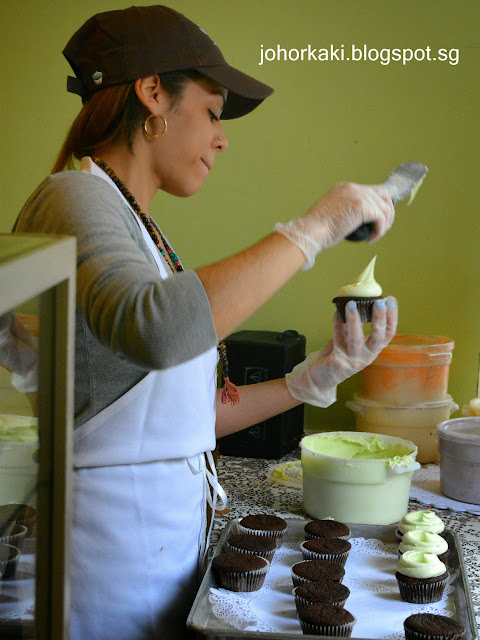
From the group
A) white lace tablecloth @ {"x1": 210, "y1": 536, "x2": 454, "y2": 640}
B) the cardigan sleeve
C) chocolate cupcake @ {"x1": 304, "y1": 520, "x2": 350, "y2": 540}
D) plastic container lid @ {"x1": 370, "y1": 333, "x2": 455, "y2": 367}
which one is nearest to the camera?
the cardigan sleeve

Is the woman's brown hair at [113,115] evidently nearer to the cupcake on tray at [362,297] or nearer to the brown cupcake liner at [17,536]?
the cupcake on tray at [362,297]

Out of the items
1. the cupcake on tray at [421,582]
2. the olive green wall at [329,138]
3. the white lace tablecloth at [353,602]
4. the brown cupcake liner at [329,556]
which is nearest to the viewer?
the white lace tablecloth at [353,602]

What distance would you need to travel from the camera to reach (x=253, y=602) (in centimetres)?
148

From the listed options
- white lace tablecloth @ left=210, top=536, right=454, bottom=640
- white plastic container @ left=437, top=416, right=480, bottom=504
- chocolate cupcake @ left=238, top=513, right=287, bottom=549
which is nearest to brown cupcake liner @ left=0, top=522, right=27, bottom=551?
white lace tablecloth @ left=210, top=536, right=454, bottom=640

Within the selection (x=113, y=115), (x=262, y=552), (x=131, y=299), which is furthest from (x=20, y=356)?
(x=262, y=552)

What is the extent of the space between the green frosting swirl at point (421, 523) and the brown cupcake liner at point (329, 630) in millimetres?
402

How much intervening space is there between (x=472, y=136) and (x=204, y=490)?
1.82 meters

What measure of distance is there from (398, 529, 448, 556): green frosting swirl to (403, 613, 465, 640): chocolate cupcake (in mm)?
265

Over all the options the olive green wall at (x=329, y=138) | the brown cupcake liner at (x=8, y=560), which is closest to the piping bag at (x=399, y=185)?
the brown cupcake liner at (x=8, y=560)

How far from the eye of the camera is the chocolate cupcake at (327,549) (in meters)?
1.63

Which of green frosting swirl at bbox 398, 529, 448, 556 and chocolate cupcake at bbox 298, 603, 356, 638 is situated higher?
green frosting swirl at bbox 398, 529, 448, 556

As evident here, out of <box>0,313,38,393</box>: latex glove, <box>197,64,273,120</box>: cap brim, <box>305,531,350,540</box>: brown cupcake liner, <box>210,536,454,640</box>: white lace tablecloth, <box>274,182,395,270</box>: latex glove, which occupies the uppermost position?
<box>197,64,273,120</box>: cap brim

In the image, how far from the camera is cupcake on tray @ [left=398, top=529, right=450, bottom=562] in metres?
1.65

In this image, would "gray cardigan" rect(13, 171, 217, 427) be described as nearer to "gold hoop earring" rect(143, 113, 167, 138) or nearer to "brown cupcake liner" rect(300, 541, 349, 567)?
"gold hoop earring" rect(143, 113, 167, 138)
